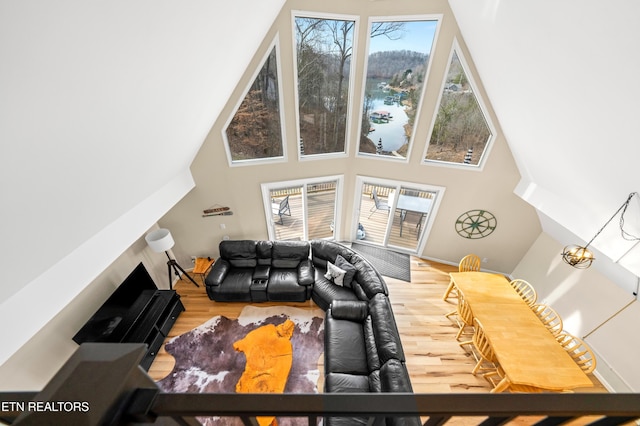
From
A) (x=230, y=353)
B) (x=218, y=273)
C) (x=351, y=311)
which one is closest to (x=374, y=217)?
(x=351, y=311)

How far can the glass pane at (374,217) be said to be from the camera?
Result: 5.84 metres

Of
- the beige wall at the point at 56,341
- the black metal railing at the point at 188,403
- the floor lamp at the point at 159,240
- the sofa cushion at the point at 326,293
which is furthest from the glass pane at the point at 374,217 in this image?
the black metal railing at the point at 188,403

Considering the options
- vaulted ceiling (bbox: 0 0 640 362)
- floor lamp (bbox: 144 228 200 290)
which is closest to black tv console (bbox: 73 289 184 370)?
floor lamp (bbox: 144 228 200 290)

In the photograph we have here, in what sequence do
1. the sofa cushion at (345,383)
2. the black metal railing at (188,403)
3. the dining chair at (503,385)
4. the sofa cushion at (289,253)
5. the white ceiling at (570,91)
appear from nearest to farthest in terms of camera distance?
the black metal railing at (188,403) < the white ceiling at (570,91) < the dining chair at (503,385) < the sofa cushion at (345,383) < the sofa cushion at (289,253)

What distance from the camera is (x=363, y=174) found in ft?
16.1

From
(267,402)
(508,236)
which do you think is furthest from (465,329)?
(267,402)

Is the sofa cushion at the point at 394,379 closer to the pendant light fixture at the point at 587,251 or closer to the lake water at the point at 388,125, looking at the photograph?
the pendant light fixture at the point at 587,251

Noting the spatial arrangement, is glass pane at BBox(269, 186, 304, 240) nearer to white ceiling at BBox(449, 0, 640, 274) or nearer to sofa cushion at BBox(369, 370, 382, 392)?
sofa cushion at BBox(369, 370, 382, 392)

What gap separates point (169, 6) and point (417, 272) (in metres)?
5.37

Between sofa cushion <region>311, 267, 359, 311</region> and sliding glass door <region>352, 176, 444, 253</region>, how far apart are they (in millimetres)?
1753

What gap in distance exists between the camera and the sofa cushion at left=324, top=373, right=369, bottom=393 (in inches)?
115

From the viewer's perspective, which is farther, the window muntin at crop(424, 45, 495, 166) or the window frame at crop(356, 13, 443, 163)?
the window muntin at crop(424, 45, 495, 166)

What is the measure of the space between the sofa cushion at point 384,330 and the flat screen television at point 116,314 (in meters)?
3.43

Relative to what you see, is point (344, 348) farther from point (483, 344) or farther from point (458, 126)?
point (458, 126)
